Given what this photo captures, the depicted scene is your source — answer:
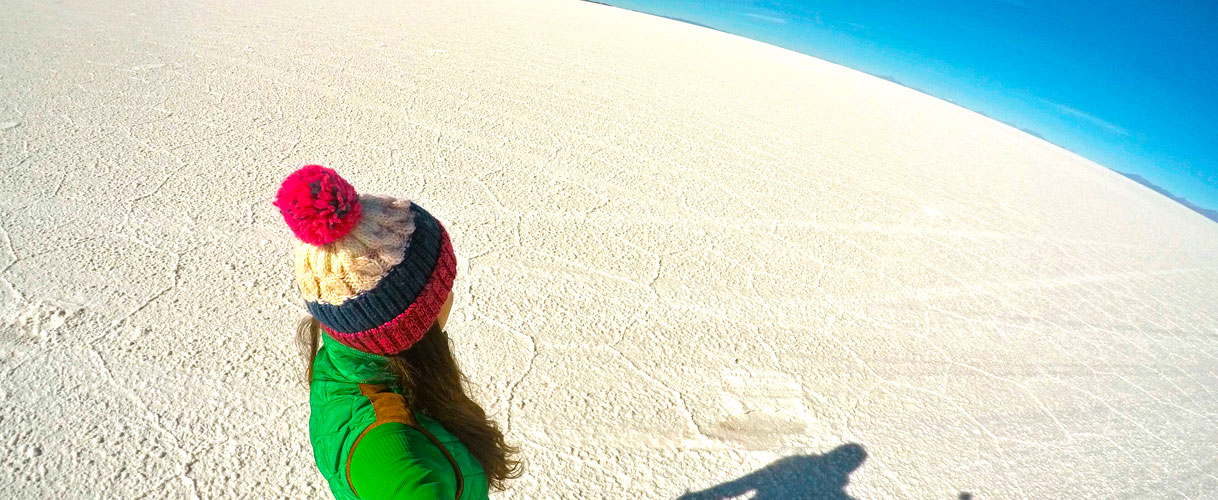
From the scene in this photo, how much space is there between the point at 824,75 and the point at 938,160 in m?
6.55

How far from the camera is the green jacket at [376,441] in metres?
0.72

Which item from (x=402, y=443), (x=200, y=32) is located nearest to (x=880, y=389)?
(x=402, y=443)

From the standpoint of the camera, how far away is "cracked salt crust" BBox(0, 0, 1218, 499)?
5.73 ft

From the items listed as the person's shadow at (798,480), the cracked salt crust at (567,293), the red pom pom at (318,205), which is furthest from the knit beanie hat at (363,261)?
the person's shadow at (798,480)

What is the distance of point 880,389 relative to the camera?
7.91 feet

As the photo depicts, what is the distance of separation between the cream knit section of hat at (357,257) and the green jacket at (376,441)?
0.50 feet

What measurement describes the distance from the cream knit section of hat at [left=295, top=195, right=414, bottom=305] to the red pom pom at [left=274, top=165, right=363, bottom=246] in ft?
0.07

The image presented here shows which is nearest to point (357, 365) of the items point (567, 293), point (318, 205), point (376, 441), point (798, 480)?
point (376, 441)

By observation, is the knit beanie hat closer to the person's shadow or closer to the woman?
the woman

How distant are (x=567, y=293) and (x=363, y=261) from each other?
1.81m

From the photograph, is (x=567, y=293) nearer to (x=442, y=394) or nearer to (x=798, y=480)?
(x=798, y=480)

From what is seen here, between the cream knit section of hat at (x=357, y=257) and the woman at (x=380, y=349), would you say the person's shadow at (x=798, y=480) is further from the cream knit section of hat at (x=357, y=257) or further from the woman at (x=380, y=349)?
the cream knit section of hat at (x=357, y=257)

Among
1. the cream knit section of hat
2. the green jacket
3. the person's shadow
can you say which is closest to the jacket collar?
the green jacket

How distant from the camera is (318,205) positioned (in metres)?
0.69
